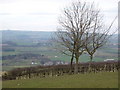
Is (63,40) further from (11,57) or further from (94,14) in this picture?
(11,57)

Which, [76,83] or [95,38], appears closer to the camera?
[76,83]

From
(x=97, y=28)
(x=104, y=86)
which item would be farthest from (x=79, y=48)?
(x=104, y=86)

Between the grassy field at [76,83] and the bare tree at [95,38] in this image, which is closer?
the grassy field at [76,83]

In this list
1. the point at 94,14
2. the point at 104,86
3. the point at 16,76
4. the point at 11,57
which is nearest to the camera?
the point at 104,86

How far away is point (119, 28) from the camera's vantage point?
36594 mm

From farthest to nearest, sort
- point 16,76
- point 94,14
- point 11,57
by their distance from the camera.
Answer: point 11,57 < point 94,14 < point 16,76

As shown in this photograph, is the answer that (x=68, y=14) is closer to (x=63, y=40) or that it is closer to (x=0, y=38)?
(x=63, y=40)

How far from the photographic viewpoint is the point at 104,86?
18391 mm

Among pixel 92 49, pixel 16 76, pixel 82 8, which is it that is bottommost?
pixel 16 76

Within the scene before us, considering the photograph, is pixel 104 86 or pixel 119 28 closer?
pixel 104 86

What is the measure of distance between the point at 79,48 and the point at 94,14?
17.7 feet

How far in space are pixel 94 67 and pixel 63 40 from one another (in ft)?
19.5

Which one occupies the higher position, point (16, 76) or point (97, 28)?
point (97, 28)

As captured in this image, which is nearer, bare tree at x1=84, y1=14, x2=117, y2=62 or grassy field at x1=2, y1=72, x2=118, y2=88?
grassy field at x1=2, y1=72, x2=118, y2=88
